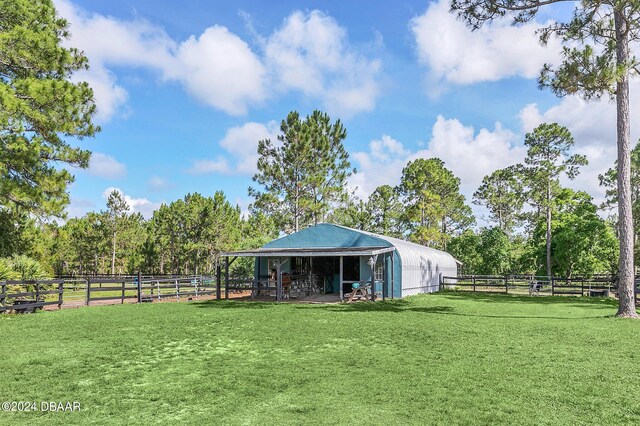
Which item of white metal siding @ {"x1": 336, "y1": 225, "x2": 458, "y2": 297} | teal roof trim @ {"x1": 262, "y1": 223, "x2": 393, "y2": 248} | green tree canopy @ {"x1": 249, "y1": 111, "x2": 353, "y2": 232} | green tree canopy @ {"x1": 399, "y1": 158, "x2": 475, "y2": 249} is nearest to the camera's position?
teal roof trim @ {"x1": 262, "y1": 223, "x2": 393, "y2": 248}

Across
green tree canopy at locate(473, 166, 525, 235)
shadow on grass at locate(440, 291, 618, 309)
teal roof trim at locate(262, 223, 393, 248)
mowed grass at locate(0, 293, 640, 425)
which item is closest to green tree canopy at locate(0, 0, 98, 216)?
mowed grass at locate(0, 293, 640, 425)

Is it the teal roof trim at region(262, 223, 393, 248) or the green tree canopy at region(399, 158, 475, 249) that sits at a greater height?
the green tree canopy at region(399, 158, 475, 249)

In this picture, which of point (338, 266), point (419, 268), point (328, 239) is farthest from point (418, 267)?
point (328, 239)

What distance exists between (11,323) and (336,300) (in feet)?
36.0

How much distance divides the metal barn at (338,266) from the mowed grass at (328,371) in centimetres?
712

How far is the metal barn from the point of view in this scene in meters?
18.4

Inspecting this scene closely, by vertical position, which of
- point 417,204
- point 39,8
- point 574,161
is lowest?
point 417,204

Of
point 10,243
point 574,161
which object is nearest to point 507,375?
point 10,243

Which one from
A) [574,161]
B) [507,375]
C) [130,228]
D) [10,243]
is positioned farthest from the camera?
[130,228]

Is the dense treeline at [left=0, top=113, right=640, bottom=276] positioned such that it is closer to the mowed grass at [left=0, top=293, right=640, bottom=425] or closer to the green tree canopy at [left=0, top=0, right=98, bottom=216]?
the green tree canopy at [left=0, top=0, right=98, bottom=216]

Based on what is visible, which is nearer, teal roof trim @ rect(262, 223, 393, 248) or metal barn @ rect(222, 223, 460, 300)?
metal barn @ rect(222, 223, 460, 300)

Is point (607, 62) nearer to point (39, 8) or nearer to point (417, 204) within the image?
point (39, 8)

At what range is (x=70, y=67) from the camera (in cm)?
1677

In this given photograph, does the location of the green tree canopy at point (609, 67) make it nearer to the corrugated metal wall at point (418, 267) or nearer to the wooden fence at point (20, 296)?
the corrugated metal wall at point (418, 267)
